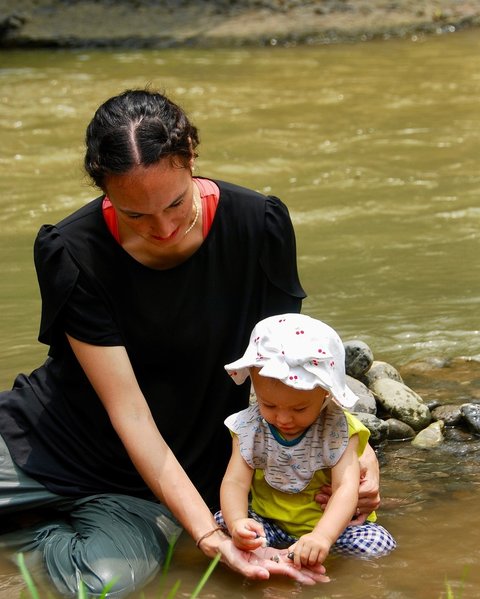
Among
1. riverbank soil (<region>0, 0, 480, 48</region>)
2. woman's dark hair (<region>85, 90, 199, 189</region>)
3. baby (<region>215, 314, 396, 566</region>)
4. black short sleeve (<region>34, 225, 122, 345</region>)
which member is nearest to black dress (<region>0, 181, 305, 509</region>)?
black short sleeve (<region>34, 225, 122, 345</region>)

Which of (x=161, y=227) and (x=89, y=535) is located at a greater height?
(x=161, y=227)

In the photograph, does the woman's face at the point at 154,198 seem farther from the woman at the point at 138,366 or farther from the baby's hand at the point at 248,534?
the baby's hand at the point at 248,534

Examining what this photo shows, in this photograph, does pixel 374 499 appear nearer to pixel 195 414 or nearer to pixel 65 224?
pixel 195 414

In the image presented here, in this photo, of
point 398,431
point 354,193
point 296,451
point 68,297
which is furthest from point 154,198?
point 354,193

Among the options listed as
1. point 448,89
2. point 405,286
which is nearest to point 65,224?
point 405,286

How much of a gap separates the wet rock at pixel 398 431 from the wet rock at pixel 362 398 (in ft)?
0.32

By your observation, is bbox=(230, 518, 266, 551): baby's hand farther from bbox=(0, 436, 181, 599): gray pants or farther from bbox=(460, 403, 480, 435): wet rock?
bbox=(460, 403, 480, 435): wet rock

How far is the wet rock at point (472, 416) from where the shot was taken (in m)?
4.27

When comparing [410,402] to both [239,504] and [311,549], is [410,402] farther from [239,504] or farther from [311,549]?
[311,549]

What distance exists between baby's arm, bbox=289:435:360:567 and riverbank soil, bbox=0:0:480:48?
986 centimetres

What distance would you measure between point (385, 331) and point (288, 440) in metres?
1.97

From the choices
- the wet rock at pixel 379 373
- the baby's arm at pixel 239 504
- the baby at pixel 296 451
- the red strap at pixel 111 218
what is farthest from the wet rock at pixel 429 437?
the red strap at pixel 111 218

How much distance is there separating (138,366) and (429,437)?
1.24m

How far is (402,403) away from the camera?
4398mm
